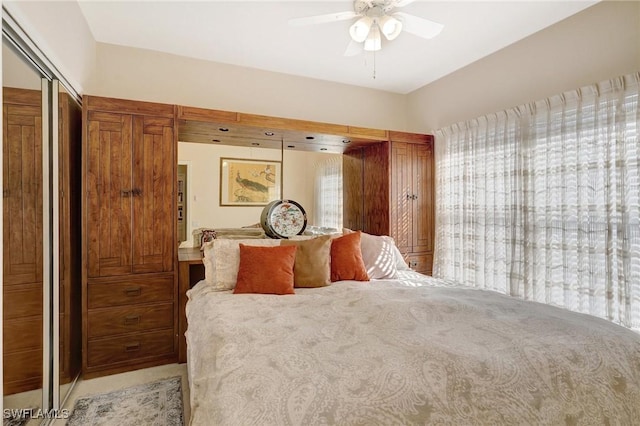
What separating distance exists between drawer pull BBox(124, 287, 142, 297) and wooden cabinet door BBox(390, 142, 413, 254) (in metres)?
2.37

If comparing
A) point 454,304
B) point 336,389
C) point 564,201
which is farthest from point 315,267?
point 564,201

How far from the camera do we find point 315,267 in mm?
2447

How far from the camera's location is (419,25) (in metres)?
2.01

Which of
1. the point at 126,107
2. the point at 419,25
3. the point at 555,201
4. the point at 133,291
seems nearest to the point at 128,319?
the point at 133,291

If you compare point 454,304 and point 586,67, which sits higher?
point 586,67

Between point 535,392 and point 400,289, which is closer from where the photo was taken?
point 535,392

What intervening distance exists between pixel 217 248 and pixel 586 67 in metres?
3.01

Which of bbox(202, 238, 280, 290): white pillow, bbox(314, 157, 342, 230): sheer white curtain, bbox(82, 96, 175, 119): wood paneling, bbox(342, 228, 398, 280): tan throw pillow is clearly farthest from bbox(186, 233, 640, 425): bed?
bbox(314, 157, 342, 230): sheer white curtain

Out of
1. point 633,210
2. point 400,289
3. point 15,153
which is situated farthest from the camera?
point 400,289

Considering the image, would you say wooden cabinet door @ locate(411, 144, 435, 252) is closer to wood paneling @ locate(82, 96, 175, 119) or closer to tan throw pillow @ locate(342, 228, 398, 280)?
tan throw pillow @ locate(342, 228, 398, 280)

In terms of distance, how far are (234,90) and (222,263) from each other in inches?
72.8

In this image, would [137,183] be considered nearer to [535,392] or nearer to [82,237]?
[82,237]

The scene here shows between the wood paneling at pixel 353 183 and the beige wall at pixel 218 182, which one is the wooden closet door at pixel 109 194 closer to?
the beige wall at pixel 218 182

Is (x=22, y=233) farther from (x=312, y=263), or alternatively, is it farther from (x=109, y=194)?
(x=312, y=263)
